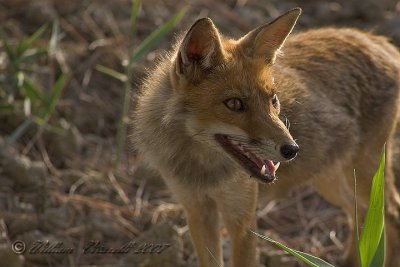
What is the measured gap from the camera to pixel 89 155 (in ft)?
23.0

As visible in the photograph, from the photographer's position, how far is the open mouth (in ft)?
14.5

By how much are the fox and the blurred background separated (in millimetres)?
597

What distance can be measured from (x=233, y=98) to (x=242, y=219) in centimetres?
96

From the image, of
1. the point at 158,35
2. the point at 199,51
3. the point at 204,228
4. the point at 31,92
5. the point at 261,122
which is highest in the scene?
the point at 199,51

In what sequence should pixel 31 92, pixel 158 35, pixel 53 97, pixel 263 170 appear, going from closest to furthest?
pixel 263 170
pixel 158 35
pixel 53 97
pixel 31 92

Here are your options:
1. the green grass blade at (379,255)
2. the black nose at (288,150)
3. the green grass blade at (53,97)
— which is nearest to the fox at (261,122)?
the black nose at (288,150)

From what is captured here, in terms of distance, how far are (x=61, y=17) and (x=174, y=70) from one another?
3979 millimetres

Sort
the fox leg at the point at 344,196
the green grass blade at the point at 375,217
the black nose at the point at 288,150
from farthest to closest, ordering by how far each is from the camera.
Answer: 1. the fox leg at the point at 344,196
2. the black nose at the point at 288,150
3. the green grass blade at the point at 375,217

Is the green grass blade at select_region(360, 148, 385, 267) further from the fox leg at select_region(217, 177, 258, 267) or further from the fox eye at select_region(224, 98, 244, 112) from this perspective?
the fox leg at select_region(217, 177, 258, 267)

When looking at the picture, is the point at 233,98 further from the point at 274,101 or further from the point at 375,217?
the point at 375,217

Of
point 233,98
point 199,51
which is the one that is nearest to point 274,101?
point 233,98

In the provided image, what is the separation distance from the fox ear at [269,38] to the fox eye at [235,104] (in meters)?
0.42

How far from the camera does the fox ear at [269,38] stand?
15.3ft

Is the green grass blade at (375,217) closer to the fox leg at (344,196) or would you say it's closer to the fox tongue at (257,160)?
the fox tongue at (257,160)
